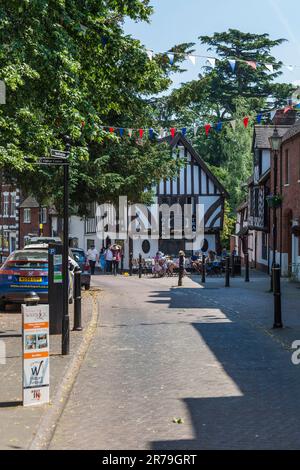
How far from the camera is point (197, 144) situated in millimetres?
70875

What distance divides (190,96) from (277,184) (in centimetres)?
1032

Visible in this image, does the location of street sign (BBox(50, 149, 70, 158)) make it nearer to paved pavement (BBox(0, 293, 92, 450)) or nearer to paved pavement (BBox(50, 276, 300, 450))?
paved pavement (BBox(0, 293, 92, 450))

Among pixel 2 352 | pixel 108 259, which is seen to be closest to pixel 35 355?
pixel 2 352

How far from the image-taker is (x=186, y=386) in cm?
959

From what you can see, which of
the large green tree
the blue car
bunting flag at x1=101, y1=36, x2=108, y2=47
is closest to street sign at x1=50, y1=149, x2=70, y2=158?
the large green tree

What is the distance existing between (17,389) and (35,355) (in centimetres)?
93

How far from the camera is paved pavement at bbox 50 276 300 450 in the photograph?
7148 millimetres

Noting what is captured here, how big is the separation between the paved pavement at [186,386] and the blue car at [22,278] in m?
1.77

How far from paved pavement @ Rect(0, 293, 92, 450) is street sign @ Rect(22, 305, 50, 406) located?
0.57ft

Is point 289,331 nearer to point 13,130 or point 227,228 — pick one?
point 13,130

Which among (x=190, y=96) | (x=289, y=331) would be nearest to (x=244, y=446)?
(x=289, y=331)

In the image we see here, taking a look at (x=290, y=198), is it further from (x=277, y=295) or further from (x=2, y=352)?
(x=2, y=352)

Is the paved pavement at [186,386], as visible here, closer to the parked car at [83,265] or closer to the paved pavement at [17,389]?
the paved pavement at [17,389]

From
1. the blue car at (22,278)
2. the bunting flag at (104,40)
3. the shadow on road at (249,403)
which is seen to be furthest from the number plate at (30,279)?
the bunting flag at (104,40)
